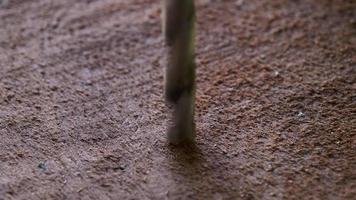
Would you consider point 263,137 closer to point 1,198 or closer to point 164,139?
point 164,139

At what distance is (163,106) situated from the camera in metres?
1.16

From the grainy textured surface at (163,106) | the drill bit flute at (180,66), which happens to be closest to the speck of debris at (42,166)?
the grainy textured surface at (163,106)

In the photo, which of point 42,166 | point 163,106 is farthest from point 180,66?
point 42,166

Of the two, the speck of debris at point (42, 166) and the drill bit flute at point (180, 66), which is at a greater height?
the drill bit flute at point (180, 66)

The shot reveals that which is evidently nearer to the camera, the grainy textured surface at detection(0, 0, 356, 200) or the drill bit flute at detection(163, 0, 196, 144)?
the drill bit flute at detection(163, 0, 196, 144)

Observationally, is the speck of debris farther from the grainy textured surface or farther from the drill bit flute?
the drill bit flute

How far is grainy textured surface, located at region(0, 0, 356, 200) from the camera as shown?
102 centimetres

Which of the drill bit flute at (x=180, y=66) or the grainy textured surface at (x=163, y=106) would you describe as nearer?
the drill bit flute at (x=180, y=66)

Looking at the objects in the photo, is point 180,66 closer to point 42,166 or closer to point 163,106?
point 163,106

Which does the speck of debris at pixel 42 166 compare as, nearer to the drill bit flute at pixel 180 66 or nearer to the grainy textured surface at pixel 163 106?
the grainy textured surface at pixel 163 106

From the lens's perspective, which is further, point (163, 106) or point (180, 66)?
point (163, 106)

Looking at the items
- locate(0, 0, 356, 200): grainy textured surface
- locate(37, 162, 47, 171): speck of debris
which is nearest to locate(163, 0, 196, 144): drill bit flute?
locate(0, 0, 356, 200): grainy textured surface

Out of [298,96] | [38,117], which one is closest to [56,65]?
[38,117]

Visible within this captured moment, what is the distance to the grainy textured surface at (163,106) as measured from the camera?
102 cm
